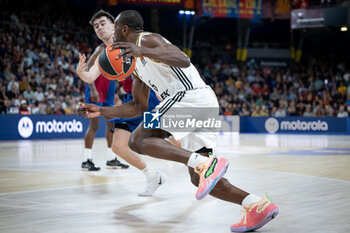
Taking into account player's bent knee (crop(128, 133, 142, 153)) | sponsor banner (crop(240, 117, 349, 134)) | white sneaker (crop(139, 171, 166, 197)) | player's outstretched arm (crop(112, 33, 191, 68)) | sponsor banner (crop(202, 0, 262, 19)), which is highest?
sponsor banner (crop(202, 0, 262, 19))

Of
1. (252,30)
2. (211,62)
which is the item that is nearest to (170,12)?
(211,62)

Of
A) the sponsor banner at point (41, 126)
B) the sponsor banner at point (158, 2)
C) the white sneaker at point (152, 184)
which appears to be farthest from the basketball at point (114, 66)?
the sponsor banner at point (158, 2)

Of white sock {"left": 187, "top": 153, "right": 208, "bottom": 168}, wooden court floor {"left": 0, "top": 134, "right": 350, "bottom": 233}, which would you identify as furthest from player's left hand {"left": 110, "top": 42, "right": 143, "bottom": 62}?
wooden court floor {"left": 0, "top": 134, "right": 350, "bottom": 233}

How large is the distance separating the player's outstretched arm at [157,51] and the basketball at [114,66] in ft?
1.11

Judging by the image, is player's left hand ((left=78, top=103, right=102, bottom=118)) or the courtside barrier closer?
player's left hand ((left=78, top=103, right=102, bottom=118))

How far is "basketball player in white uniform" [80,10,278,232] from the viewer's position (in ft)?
13.1

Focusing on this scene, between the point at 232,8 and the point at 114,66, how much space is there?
24337 mm

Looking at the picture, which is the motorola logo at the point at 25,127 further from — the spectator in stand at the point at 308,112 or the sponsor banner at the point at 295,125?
the spectator in stand at the point at 308,112

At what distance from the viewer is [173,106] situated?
4.33 meters

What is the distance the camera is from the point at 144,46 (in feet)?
13.6

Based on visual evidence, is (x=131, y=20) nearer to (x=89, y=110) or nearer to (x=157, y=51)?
(x=157, y=51)

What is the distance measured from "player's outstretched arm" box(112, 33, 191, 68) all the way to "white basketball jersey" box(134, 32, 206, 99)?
0.83ft

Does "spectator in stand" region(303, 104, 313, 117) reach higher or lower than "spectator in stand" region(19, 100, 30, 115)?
lower

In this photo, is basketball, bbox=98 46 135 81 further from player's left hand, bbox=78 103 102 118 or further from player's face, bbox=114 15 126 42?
A: player's left hand, bbox=78 103 102 118
